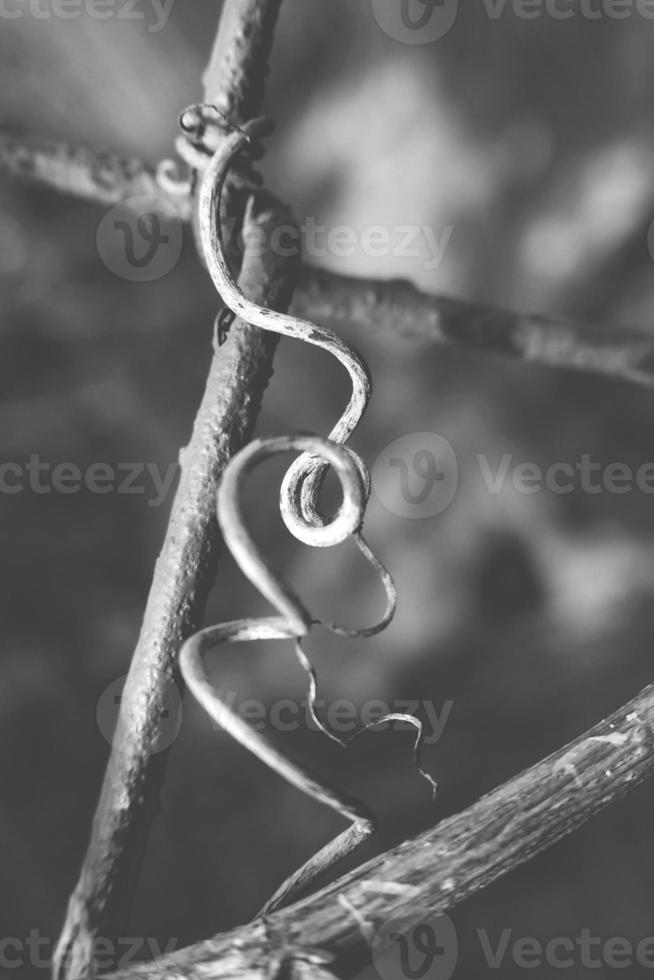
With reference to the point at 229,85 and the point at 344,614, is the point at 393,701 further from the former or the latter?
the point at 229,85

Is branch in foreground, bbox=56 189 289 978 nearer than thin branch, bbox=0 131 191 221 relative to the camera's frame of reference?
Yes

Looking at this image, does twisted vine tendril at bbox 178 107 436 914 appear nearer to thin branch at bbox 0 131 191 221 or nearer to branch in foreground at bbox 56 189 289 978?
branch in foreground at bbox 56 189 289 978

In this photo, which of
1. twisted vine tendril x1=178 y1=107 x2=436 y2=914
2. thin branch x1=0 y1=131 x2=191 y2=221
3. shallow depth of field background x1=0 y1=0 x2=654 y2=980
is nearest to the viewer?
Result: twisted vine tendril x1=178 y1=107 x2=436 y2=914

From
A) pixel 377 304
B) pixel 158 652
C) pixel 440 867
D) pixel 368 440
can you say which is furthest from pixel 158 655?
pixel 368 440

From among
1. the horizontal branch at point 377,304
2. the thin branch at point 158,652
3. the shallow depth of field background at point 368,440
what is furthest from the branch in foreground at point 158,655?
the shallow depth of field background at point 368,440

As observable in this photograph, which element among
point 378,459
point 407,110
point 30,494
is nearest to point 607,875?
point 378,459

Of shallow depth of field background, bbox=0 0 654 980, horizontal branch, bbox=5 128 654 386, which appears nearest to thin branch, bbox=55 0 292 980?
horizontal branch, bbox=5 128 654 386
